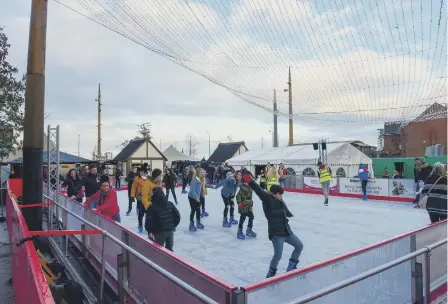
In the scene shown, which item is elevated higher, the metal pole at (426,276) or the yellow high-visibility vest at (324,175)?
the yellow high-visibility vest at (324,175)

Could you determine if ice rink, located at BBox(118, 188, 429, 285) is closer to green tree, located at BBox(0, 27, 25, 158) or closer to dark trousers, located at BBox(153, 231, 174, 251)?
dark trousers, located at BBox(153, 231, 174, 251)

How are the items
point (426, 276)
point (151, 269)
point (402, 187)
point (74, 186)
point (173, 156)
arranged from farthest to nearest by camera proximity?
point (173, 156) < point (402, 187) < point (74, 186) < point (426, 276) < point (151, 269)

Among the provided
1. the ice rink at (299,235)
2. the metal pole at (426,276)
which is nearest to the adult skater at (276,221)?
the ice rink at (299,235)

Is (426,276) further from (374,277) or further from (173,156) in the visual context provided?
(173,156)

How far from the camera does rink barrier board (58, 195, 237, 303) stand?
7.97 ft

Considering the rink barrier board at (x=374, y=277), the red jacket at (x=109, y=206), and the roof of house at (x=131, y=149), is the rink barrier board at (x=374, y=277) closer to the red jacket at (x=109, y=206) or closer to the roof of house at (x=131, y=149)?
the red jacket at (x=109, y=206)

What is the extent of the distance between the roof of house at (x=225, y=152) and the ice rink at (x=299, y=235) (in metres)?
29.7

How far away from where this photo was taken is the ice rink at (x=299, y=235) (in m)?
5.88

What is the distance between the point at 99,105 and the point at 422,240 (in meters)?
34.4

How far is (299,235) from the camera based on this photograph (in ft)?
27.2

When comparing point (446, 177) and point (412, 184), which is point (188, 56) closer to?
point (446, 177)

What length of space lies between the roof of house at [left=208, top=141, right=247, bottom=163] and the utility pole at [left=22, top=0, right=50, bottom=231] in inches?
1398

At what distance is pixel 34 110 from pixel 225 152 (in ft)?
124

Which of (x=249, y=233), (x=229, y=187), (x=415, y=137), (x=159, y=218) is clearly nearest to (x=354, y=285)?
(x=159, y=218)
